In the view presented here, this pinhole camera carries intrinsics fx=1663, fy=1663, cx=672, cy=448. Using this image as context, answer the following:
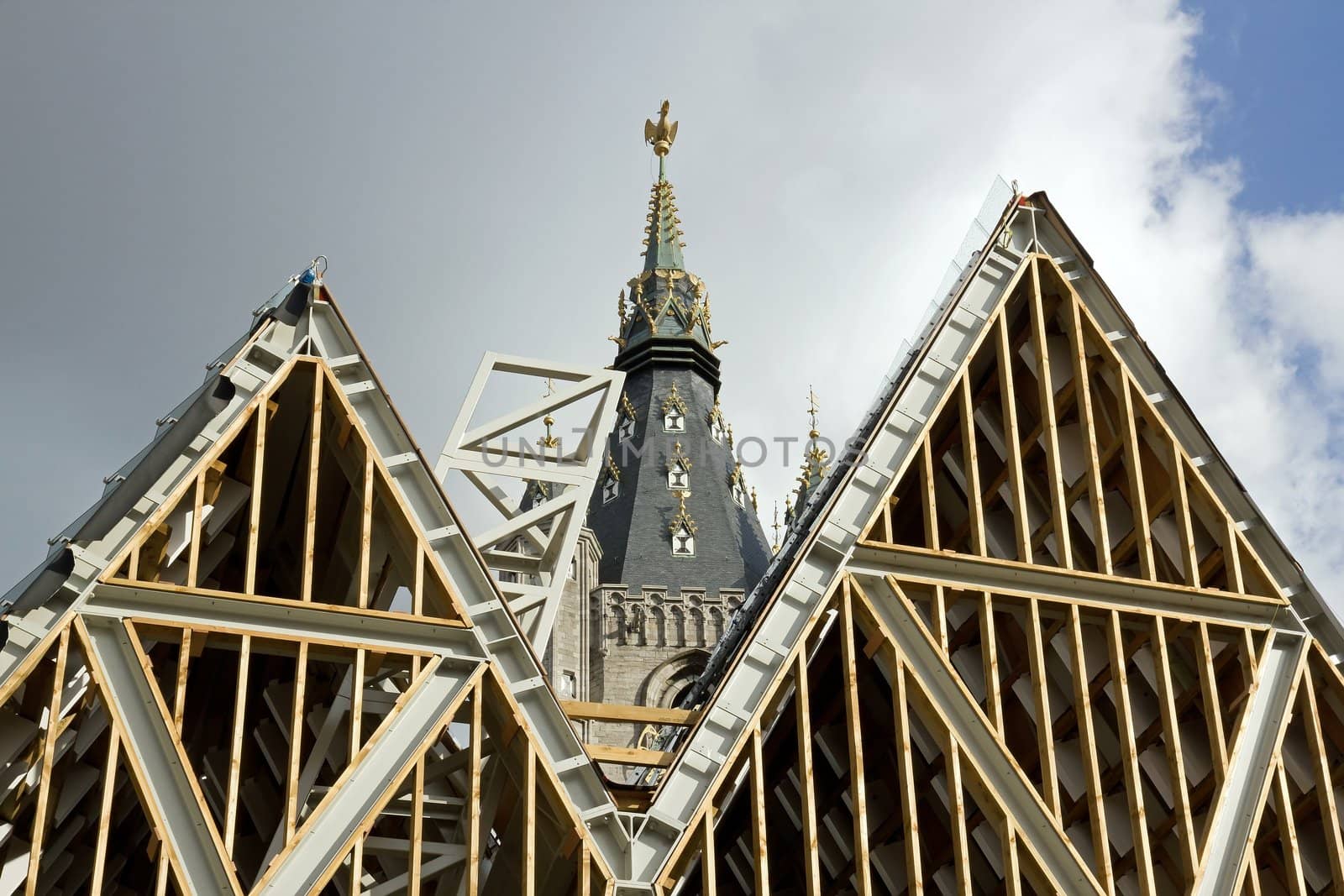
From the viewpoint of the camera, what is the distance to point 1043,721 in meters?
22.8

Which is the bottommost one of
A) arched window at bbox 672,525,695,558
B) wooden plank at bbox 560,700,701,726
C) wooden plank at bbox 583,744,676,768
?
wooden plank at bbox 583,744,676,768

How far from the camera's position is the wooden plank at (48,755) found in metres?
19.0

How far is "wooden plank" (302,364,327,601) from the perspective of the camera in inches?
864

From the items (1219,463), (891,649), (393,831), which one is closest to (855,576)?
(891,649)

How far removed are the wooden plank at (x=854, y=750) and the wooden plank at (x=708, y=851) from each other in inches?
73.1

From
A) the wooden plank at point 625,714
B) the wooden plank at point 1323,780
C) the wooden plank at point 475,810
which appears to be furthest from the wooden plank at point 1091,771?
the wooden plank at point 475,810

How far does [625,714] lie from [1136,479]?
850cm

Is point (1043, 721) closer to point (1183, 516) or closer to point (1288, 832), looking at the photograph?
point (1288, 832)

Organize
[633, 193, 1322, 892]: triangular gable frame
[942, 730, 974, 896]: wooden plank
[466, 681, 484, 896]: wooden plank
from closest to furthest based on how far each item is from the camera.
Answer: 1. [466, 681, 484, 896]: wooden plank
2. [942, 730, 974, 896]: wooden plank
3. [633, 193, 1322, 892]: triangular gable frame

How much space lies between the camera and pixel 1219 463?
25781 mm

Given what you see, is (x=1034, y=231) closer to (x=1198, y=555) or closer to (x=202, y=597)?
(x=1198, y=555)

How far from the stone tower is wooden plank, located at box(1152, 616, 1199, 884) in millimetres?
63684

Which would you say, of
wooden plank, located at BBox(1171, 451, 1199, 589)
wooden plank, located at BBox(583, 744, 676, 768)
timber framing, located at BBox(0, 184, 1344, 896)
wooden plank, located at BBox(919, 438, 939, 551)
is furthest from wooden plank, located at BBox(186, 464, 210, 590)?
wooden plank, located at BBox(1171, 451, 1199, 589)

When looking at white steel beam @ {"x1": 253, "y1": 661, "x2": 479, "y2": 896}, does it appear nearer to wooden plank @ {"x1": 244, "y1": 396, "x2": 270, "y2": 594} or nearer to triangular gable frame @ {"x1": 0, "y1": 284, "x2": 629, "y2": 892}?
triangular gable frame @ {"x1": 0, "y1": 284, "x2": 629, "y2": 892}
